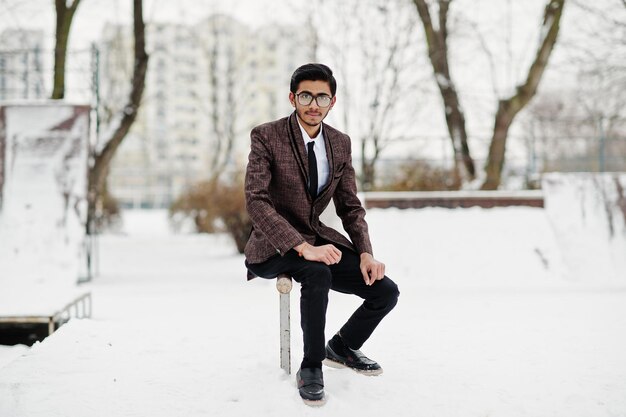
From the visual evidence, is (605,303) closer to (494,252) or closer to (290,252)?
(494,252)

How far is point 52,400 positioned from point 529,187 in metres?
8.77

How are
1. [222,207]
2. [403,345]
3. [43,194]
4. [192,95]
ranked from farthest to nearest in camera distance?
[192,95]
[222,207]
[43,194]
[403,345]

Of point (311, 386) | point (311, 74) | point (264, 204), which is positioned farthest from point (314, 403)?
point (311, 74)

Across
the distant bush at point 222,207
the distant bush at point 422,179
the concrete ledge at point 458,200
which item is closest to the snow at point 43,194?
the distant bush at point 222,207

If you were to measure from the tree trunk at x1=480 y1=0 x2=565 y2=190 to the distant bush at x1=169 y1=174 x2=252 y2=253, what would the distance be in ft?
15.4

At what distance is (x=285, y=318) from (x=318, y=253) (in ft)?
1.68

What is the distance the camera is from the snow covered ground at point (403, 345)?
2666 mm

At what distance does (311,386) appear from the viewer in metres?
2.59

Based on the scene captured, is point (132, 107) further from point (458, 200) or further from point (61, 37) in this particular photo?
point (458, 200)

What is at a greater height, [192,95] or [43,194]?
[192,95]

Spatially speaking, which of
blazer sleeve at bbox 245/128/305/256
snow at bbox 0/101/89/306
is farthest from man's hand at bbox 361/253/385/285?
snow at bbox 0/101/89/306

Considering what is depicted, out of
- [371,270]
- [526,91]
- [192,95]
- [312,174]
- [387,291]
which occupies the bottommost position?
[387,291]

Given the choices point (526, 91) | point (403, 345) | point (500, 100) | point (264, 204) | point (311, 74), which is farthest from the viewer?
point (500, 100)

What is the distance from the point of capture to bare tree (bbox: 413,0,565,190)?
1052cm
